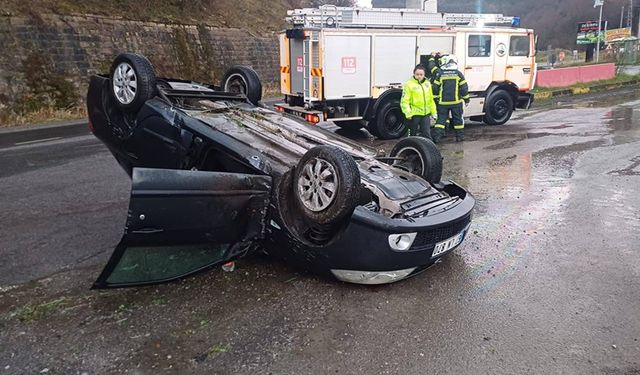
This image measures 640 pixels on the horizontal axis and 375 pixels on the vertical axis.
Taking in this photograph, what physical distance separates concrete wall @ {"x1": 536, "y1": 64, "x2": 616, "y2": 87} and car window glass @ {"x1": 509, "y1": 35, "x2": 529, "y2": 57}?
9687mm

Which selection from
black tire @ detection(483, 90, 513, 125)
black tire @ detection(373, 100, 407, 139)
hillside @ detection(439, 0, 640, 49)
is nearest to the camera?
black tire @ detection(373, 100, 407, 139)

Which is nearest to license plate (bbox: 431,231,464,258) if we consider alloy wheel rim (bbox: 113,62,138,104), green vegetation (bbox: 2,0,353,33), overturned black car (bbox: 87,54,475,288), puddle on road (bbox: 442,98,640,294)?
overturned black car (bbox: 87,54,475,288)

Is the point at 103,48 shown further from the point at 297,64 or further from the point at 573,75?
the point at 573,75

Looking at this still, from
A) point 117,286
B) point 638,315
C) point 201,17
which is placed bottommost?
point 638,315

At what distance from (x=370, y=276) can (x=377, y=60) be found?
766 centimetres

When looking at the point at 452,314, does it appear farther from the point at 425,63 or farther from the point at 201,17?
the point at 201,17

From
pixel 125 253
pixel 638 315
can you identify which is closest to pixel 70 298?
pixel 125 253

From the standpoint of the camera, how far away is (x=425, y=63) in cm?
1067

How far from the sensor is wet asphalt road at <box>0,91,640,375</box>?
278 cm

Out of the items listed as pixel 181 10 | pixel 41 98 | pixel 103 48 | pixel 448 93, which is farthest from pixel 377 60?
pixel 181 10

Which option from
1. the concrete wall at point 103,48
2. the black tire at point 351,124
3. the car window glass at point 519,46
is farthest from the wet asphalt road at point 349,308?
the concrete wall at point 103,48

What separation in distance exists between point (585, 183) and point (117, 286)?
5738mm

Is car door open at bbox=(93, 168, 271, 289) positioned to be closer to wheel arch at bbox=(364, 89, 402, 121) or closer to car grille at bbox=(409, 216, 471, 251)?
car grille at bbox=(409, 216, 471, 251)

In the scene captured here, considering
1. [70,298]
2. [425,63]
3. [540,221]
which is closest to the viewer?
[70,298]
